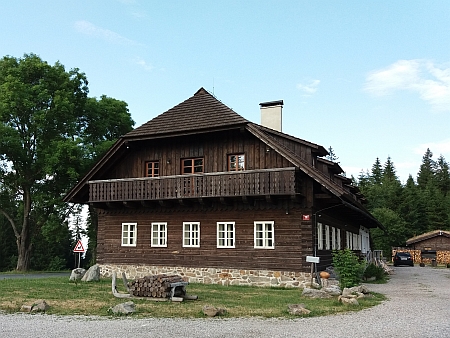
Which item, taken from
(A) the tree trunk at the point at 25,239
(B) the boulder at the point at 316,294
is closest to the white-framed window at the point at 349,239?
(B) the boulder at the point at 316,294

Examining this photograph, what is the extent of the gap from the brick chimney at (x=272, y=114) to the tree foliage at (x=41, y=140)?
13.7 metres

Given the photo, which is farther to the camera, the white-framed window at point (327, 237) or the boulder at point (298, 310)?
the white-framed window at point (327, 237)

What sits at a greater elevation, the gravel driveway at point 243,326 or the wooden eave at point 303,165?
the wooden eave at point 303,165

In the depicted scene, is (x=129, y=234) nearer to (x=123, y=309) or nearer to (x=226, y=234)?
(x=226, y=234)

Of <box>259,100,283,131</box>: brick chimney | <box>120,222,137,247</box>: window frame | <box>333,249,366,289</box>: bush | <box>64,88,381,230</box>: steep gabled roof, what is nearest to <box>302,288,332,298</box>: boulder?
<box>333,249,366,289</box>: bush

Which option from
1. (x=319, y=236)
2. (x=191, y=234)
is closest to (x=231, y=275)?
(x=191, y=234)

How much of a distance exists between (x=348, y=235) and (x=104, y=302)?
20338 mm

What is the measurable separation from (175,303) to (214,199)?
8.22 meters

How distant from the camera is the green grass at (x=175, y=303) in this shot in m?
12.5

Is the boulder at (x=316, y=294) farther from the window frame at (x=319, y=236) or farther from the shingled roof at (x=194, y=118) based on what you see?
the shingled roof at (x=194, y=118)

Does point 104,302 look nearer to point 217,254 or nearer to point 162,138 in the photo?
point 217,254

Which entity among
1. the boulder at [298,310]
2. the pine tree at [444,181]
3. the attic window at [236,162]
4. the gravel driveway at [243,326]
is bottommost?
the gravel driveway at [243,326]

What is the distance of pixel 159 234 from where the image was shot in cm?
2369

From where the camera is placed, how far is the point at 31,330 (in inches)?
403
